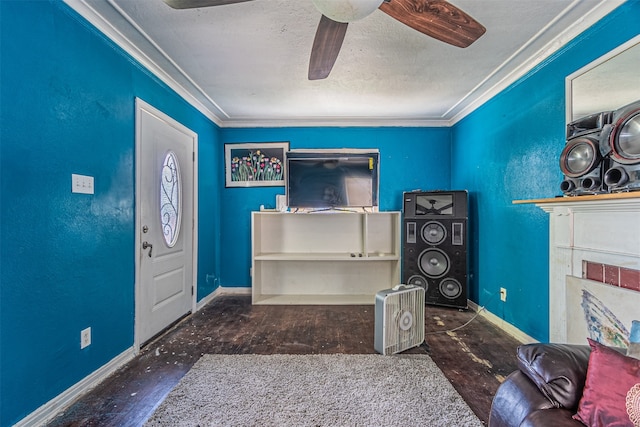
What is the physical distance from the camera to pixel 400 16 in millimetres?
1452

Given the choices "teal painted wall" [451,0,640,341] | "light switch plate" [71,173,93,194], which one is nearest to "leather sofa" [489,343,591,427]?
"teal painted wall" [451,0,640,341]

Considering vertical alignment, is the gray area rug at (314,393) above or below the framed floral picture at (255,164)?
below

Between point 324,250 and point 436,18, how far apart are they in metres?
2.96

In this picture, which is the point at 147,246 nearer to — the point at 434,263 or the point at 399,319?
the point at 399,319

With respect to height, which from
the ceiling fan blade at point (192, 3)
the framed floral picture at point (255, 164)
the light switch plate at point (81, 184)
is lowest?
the light switch plate at point (81, 184)

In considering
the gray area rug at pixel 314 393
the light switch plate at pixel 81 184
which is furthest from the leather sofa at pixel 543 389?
the light switch plate at pixel 81 184

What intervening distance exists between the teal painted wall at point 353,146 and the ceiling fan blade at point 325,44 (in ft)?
6.35

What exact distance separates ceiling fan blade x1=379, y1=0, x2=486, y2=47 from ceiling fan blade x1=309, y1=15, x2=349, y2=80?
10.3 inches

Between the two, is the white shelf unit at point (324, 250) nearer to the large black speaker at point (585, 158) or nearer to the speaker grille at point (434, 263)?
the speaker grille at point (434, 263)

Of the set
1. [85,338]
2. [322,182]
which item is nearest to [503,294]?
[322,182]

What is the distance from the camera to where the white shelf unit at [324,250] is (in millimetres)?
3982

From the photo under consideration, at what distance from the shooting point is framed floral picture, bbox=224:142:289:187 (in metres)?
4.04

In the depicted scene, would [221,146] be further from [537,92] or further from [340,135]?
[537,92]

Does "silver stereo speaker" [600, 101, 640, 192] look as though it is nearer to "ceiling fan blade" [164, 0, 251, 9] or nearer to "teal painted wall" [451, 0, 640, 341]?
"teal painted wall" [451, 0, 640, 341]
